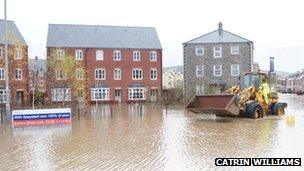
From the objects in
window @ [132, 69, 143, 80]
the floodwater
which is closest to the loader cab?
the floodwater

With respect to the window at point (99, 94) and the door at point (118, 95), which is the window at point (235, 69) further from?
the window at point (99, 94)

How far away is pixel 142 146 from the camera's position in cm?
1588

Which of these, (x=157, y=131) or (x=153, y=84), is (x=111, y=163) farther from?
(x=153, y=84)

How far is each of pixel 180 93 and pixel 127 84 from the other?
7837 mm

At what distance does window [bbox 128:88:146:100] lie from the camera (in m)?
59.1

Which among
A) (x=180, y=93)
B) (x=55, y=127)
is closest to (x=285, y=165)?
(x=55, y=127)

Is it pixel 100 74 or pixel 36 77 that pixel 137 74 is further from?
pixel 36 77

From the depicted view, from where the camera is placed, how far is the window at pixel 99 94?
57.5m

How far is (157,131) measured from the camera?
2088cm

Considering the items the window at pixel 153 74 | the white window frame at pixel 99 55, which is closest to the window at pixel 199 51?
the window at pixel 153 74

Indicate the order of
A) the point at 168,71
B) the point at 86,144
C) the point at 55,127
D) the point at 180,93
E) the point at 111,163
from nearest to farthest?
the point at 111,163 → the point at 86,144 → the point at 55,127 → the point at 180,93 → the point at 168,71

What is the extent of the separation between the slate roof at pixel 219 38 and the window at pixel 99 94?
39.7 ft

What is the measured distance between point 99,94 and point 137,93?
194 inches

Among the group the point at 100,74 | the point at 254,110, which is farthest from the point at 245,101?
the point at 100,74
